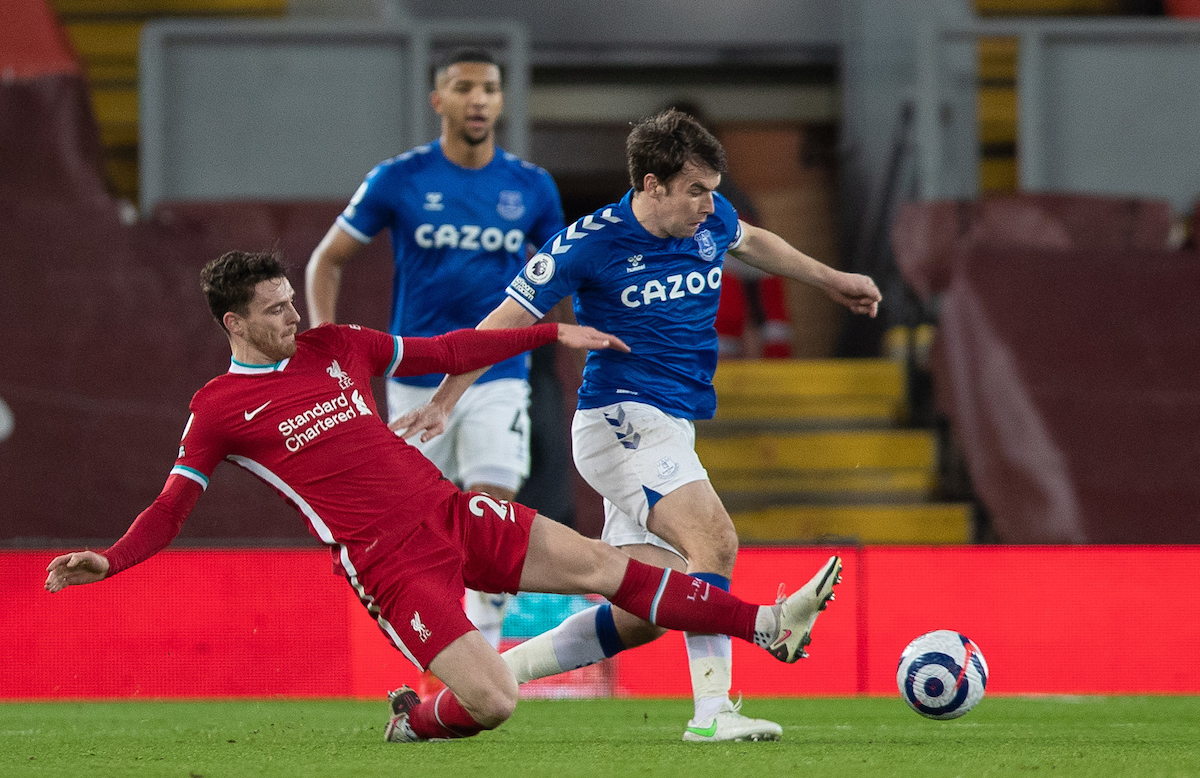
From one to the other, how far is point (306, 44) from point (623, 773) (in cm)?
728

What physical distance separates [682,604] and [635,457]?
1.76ft

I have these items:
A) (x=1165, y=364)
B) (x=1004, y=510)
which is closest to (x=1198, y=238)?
(x=1165, y=364)

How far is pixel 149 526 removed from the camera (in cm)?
413

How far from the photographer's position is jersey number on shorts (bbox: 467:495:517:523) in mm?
4324

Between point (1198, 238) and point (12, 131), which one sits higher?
point (12, 131)

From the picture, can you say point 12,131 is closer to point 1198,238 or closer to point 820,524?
point 820,524

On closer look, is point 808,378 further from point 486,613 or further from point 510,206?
point 486,613

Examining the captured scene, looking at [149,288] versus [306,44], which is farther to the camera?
[306,44]

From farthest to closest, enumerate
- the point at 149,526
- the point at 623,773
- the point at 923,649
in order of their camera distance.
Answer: the point at 923,649
the point at 149,526
the point at 623,773

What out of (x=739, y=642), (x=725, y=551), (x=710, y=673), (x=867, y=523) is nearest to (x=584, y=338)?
(x=725, y=551)

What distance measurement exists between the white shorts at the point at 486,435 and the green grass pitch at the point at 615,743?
911 millimetres

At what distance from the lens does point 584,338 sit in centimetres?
439

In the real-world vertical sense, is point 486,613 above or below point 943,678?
below

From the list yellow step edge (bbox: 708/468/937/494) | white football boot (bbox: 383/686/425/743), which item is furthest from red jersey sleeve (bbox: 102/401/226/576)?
yellow step edge (bbox: 708/468/937/494)
